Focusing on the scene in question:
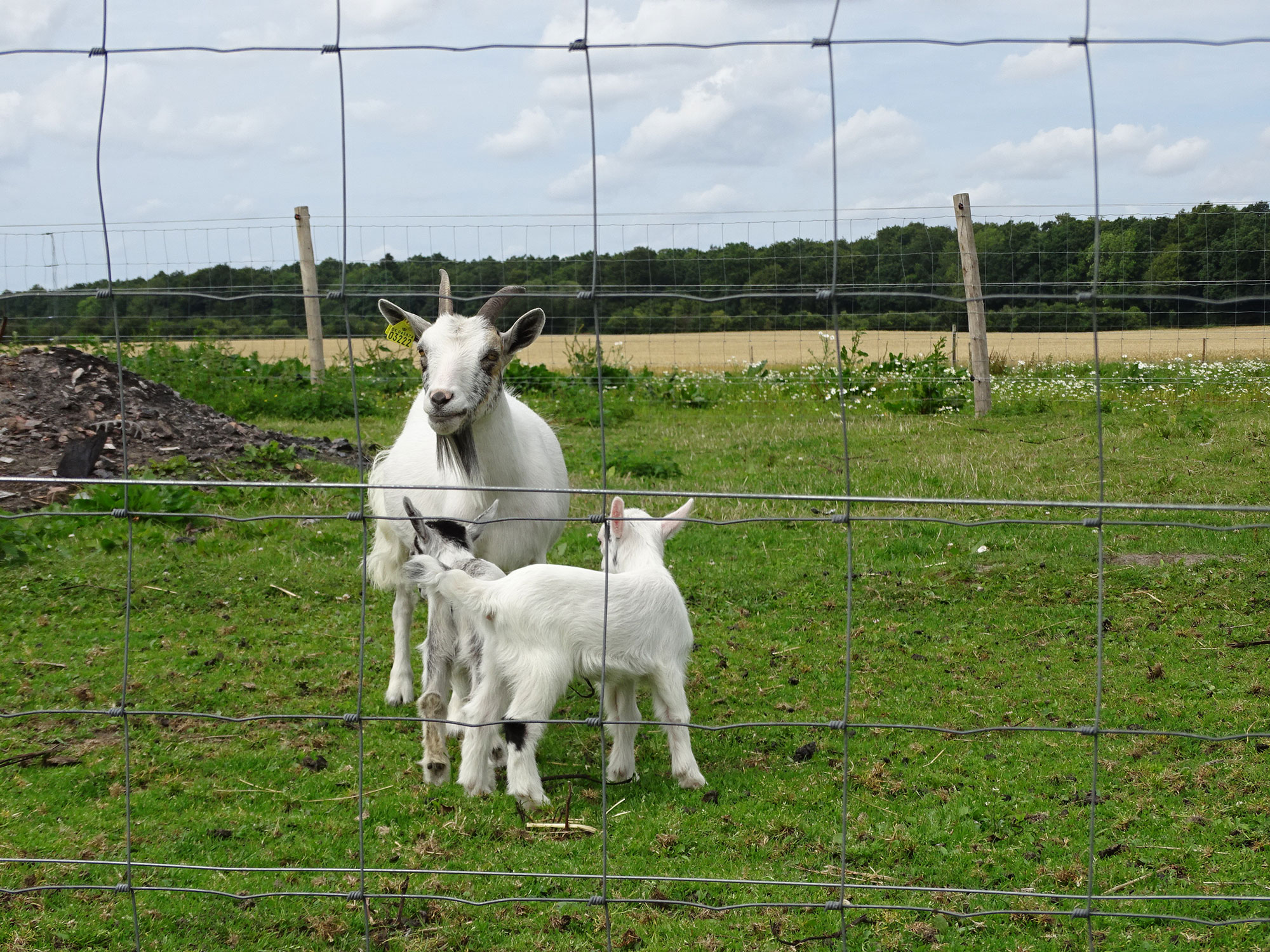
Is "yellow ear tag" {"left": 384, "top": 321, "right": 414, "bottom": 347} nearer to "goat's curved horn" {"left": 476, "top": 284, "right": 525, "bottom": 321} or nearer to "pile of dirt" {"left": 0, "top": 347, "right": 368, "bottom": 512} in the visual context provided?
"goat's curved horn" {"left": 476, "top": 284, "right": 525, "bottom": 321}

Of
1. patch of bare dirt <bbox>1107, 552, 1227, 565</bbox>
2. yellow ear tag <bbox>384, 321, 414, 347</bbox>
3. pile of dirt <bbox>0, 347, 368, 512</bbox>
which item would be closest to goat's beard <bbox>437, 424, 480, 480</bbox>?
yellow ear tag <bbox>384, 321, 414, 347</bbox>

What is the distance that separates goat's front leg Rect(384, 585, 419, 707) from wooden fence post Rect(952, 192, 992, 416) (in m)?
8.12

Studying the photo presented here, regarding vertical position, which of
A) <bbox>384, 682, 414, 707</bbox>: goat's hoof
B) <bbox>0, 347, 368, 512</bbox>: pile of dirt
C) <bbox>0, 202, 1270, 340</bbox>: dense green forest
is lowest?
<bbox>384, 682, 414, 707</bbox>: goat's hoof

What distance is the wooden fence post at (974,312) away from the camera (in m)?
13.0

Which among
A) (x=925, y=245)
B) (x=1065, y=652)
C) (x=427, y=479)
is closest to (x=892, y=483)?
(x=1065, y=652)

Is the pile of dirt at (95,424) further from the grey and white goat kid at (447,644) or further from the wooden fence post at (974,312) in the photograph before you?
the wooden fence post at (974,312)

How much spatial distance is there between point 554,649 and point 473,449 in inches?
44.5

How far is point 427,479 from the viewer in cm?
567

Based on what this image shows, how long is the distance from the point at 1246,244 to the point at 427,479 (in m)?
14.3

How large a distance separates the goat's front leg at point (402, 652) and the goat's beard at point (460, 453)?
1.49m

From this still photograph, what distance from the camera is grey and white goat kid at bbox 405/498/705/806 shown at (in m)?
4.46

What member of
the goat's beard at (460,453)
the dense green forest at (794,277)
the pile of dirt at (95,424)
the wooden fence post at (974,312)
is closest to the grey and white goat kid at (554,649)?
the goat's beard at (460,453)

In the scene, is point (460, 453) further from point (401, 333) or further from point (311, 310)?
point (311, 310)

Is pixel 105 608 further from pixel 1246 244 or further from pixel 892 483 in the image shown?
pixel 1246 244
